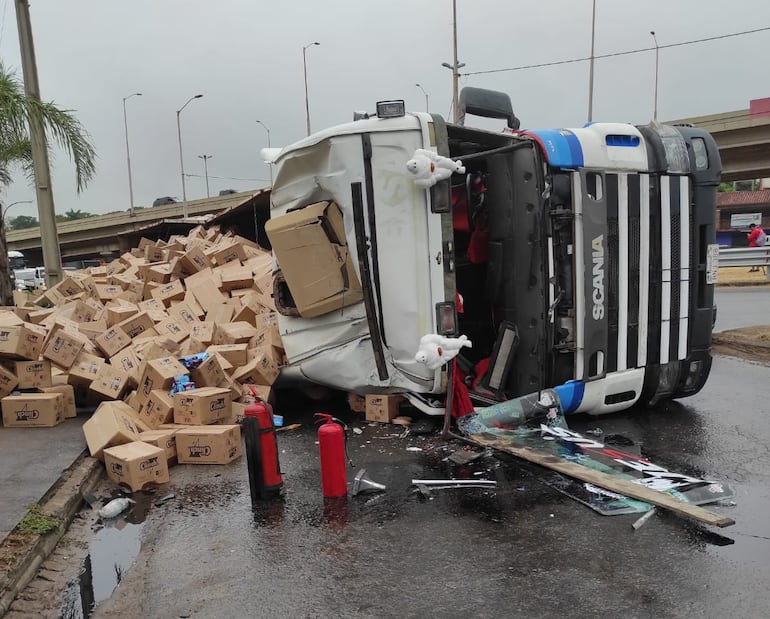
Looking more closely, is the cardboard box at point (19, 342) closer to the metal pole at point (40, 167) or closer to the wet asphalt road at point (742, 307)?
the metal pole at point (40, 167)

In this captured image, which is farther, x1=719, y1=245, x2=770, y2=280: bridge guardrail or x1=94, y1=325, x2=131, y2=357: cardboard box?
x1=719, y1=245, x2=770, y2=280: bridge guardrail

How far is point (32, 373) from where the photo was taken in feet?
18.4

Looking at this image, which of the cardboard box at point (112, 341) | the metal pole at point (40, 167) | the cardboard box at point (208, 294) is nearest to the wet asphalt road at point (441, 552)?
the cardboard box at point (112, 341)

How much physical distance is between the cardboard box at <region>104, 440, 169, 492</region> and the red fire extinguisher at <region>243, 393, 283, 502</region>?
0.78 m

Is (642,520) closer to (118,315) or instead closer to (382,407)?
(382,407)

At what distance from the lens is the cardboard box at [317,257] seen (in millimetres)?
5031

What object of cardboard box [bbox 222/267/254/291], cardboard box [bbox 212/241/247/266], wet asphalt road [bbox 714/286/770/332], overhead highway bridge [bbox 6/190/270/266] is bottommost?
wet asphalt road [bbox 714/286/770/332]

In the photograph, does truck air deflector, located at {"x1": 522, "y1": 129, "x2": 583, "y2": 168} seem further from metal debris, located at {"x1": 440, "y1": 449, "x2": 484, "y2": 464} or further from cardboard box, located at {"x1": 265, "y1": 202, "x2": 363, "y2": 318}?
metal debris, located at {"x1": 440, "y1": 449, "x2": 484, "y2": 464}

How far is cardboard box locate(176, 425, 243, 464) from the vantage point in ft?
14.9

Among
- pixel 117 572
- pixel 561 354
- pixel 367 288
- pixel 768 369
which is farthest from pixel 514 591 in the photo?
pixel 768 369

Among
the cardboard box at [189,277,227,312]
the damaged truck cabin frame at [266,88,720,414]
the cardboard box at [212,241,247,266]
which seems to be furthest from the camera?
the cardboard box at [212,241,247,266]

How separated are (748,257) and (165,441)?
1913cm

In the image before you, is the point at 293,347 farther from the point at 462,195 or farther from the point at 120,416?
the point at 462,195

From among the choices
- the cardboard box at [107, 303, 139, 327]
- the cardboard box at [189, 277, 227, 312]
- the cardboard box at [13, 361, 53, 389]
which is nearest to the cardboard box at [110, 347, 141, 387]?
the cardboard box at [13, 361, 53, 389]
